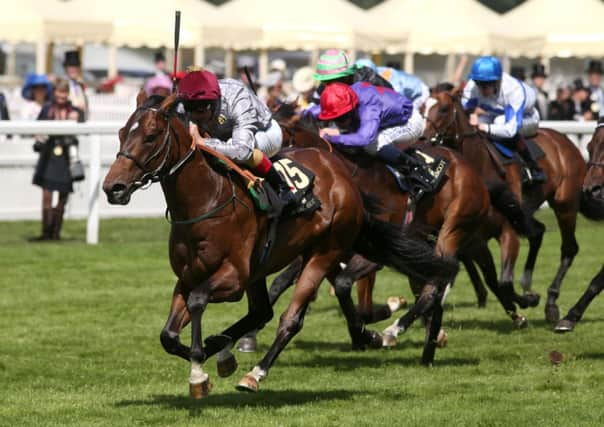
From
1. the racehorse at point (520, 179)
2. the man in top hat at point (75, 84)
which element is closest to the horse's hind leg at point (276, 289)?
the racehorse at point (520, 179)

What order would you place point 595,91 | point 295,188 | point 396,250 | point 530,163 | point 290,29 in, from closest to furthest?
point 295,188 < point 396,250 < point 530,163 < point 595,91 < point 290,29

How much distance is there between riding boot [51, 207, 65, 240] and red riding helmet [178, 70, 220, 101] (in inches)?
313

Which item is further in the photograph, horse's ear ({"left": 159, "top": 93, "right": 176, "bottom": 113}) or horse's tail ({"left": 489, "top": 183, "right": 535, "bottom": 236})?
horse's tail ({"left": 489, "top": 183, "right": 535, "bottom": 236})

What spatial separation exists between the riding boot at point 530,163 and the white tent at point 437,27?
12.9 m

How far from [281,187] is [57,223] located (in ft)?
25.2

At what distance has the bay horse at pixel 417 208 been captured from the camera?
9125 mm

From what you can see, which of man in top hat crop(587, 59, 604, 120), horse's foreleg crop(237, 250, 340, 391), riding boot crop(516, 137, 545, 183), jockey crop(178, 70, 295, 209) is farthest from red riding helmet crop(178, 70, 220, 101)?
man in top hat crop(587, 59, 604, 120)

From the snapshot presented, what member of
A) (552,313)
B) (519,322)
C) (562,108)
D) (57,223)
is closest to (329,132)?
(519,322)

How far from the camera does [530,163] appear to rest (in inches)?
445

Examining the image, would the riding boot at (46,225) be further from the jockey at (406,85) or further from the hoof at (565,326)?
the hoof at (565,326)

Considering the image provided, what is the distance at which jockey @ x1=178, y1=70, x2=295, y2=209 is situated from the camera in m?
7.07

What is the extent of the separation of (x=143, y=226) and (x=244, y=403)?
29.8ft

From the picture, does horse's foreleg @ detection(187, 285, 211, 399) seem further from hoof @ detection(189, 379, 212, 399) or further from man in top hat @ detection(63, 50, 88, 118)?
man in top hat @ detection(63, 50, 88, 118)

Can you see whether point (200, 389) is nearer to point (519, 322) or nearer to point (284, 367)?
point (284, 367)
